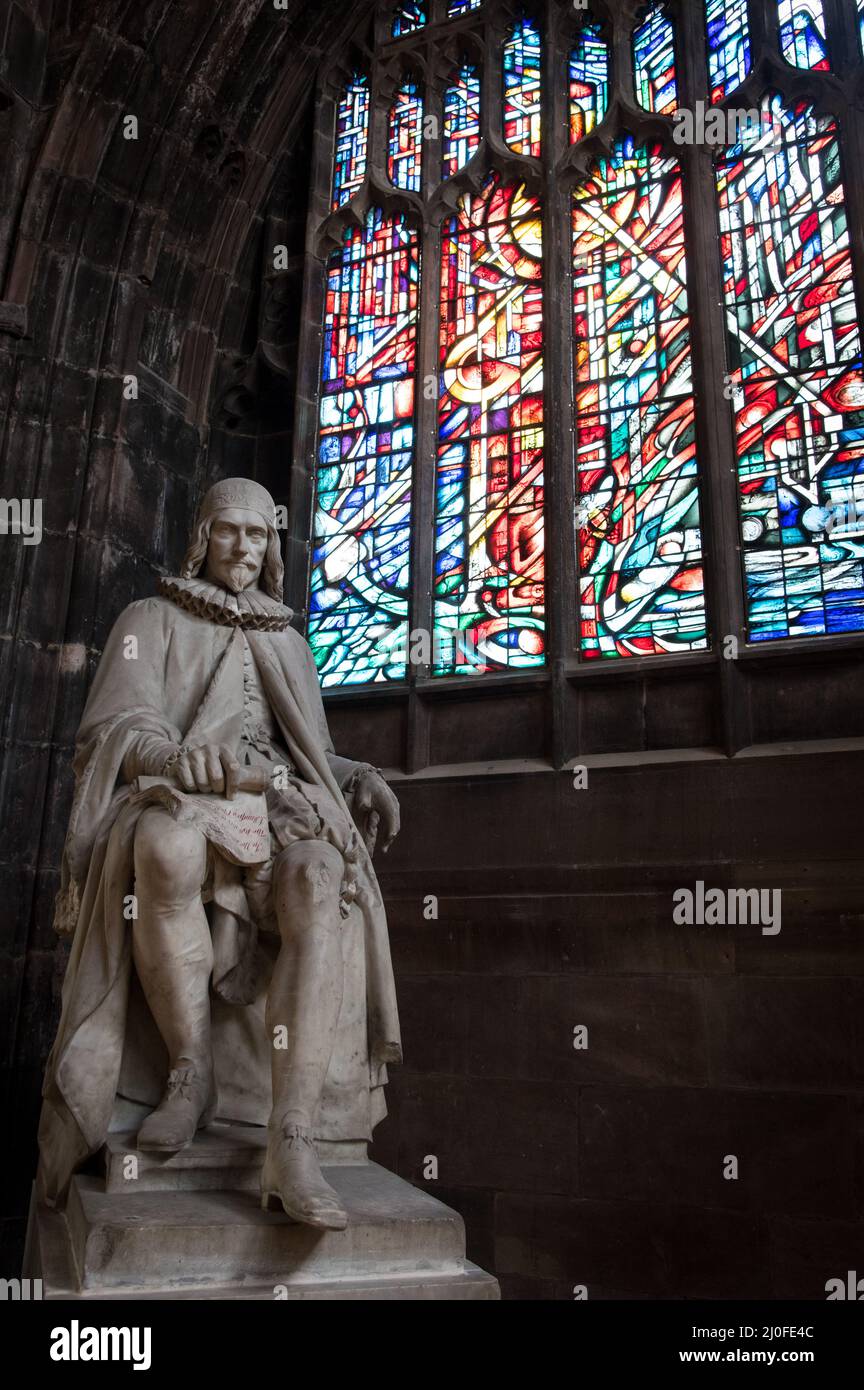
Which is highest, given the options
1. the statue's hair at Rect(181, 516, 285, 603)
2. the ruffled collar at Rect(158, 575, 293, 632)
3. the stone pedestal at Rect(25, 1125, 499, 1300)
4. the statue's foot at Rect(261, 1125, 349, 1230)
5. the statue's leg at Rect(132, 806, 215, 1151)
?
the statue's hair at Rect(181, 516, 285, 603)

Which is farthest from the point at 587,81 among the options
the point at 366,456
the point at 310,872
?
the point at 310,872

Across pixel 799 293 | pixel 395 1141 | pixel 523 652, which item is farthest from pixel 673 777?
pixel 799 293

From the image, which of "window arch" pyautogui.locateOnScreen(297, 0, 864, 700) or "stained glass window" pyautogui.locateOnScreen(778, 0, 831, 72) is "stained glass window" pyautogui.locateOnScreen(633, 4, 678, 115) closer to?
"window arch" pyautogui.locateOnScreen(297, 0, 864, 700)

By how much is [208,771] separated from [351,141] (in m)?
5.59

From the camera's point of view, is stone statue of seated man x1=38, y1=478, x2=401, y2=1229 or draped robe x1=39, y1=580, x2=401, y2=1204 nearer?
stone statue of seated man x1=38, y1=478, x2=401, y2=1229

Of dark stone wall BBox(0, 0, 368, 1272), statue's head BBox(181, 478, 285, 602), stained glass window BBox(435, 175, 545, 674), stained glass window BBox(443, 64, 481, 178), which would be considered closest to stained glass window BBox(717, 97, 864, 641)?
stained glass window BBox(435, 175, 545, 674)

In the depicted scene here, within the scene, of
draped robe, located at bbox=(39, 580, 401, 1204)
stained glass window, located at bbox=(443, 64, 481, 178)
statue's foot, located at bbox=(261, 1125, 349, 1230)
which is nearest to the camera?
statue's foot, located at bbox=(261, 1125, 349, 1230)

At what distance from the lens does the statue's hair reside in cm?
316

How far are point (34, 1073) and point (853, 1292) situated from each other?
3.36m

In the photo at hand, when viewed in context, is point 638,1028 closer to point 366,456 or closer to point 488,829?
point 488,829

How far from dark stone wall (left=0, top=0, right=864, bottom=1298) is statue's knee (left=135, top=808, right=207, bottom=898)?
274 cm

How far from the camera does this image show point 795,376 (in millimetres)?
5367

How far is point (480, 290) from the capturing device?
20.6 feet

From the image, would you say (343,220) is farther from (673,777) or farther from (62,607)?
(673,777)
